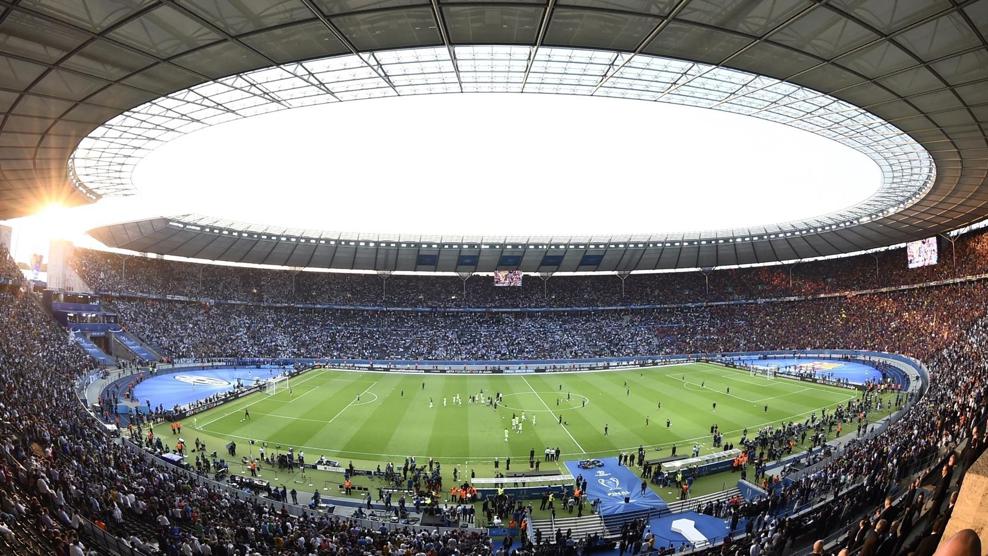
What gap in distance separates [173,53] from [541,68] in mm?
12678

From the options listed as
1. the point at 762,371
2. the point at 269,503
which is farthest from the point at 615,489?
the point at 762,371

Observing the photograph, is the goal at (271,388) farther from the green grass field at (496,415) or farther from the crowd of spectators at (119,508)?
the crowd of spectators at (119,508)

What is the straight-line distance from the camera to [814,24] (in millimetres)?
14906

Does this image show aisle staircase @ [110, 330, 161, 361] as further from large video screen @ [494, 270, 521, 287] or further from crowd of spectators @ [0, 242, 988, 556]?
large video screen @ [494, 270, 521, 287]

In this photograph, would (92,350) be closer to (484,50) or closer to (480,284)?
(480,284)

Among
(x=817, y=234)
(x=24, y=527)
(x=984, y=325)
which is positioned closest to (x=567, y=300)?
(x=817, y=234)

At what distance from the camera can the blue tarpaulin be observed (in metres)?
24.1

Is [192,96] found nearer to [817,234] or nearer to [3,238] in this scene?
[3,238]

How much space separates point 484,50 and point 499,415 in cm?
2807

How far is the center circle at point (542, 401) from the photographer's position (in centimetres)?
4181

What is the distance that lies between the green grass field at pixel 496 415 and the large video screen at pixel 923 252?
22.9m

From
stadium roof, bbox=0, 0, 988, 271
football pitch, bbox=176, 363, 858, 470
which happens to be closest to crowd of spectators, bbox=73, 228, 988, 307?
football pitch, bbox=176, 363, 858, 470

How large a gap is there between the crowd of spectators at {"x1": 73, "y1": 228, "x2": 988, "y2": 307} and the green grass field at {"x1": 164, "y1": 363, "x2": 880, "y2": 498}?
25514mm

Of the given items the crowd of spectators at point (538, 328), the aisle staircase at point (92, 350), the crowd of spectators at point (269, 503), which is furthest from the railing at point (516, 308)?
the aisle staircase at point (92, 350)
